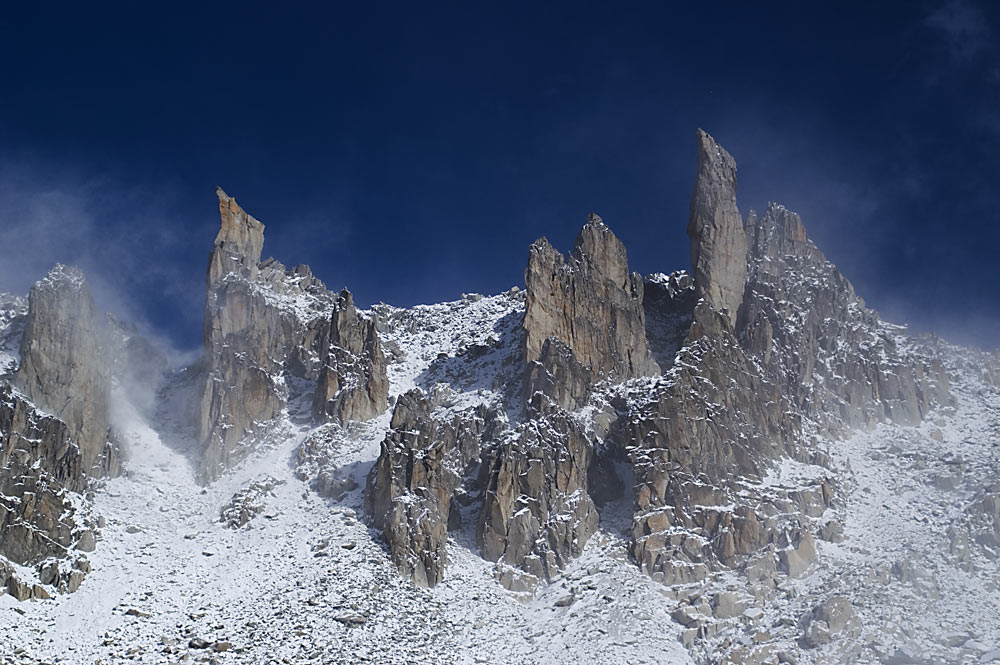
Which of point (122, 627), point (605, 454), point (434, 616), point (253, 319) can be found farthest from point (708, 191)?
point (122, 627)

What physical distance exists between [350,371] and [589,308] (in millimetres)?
27035

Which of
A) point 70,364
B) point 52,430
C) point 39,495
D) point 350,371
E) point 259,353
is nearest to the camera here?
point 39,495

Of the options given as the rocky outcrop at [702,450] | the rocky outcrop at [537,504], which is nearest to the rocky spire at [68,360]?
the rocky outcrop at [537,504]

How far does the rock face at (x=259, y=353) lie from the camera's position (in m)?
109

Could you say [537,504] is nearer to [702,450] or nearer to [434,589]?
[434,589]

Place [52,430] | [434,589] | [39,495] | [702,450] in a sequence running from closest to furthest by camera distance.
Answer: [39,495]
[434,589]
[52,430]
[702,450]

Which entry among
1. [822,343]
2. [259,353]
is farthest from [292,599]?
[822,343]

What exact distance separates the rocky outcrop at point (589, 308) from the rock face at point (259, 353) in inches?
713

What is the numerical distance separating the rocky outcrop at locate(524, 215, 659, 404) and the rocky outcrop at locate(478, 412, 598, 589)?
1005 cm

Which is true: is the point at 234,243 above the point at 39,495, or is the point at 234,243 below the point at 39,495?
above

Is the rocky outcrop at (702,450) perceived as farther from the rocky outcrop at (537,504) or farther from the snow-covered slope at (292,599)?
the rocky outcrop at (537,504)

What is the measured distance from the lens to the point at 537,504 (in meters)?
97.1

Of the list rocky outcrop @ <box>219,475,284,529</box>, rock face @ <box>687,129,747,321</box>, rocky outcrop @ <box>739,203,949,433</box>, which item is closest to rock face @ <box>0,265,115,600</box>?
rocky outcrop @ <box>219,475,284,529</box>

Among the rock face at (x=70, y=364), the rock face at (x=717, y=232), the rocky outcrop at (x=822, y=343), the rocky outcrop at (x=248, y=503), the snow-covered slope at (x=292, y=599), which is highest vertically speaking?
the rock face at (x=717, y=232)
